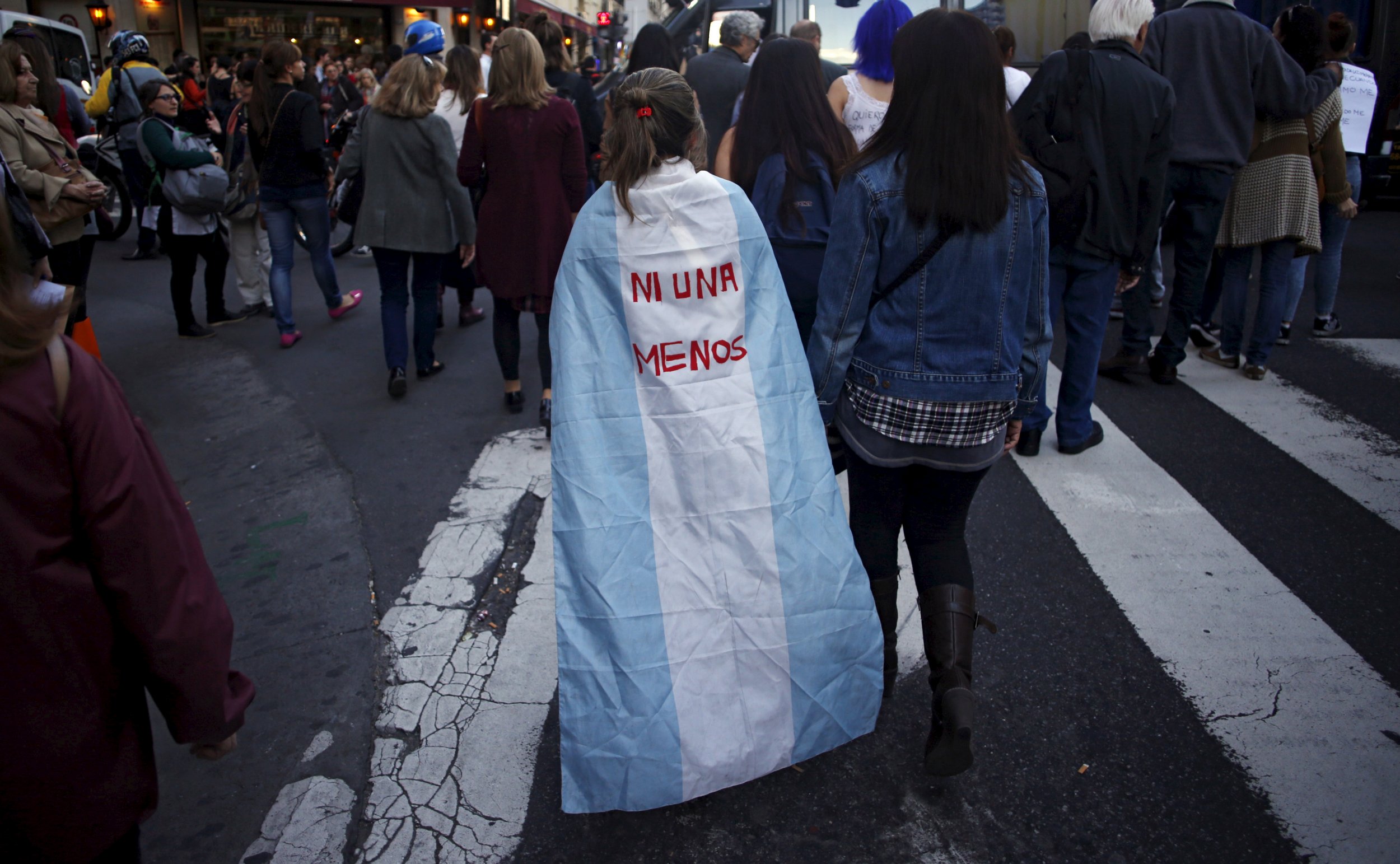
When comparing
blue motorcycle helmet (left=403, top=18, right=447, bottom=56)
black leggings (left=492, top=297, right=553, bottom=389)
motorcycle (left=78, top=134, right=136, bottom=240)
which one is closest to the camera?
black leggings (left=492, top=297, right=553, bottom=389)

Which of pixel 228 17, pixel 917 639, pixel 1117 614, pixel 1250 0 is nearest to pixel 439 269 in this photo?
pixel 917 639

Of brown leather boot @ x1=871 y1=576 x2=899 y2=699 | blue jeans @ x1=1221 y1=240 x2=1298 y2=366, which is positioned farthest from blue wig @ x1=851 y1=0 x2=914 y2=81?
blue jeans @ x1=1221 y1=240 x2=1298 y2=366

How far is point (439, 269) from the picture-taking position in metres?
6.12

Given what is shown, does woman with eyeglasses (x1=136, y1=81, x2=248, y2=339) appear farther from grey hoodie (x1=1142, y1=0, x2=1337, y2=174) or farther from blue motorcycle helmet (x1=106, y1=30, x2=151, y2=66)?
grey hoodie (x1=1142, y1=0, x2=1337, y2=174)

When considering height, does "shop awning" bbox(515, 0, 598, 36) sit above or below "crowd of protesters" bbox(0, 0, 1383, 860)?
above

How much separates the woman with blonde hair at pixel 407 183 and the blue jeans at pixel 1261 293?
4.40 m

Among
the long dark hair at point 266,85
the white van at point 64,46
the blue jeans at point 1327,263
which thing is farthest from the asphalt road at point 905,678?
the white van at point 64,46

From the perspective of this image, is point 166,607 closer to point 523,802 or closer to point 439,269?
point 523,802

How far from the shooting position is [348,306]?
25.9ft

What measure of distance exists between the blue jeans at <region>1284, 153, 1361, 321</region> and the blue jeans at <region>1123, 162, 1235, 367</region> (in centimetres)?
76

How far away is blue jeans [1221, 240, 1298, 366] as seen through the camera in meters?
6.03

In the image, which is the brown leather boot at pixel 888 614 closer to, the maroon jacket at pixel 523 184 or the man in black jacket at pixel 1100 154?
the man in black jacket at pixel 1100 154

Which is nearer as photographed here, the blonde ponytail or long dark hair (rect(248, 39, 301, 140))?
the blonde ponytail

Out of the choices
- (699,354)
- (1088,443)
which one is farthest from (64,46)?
(699,354)
